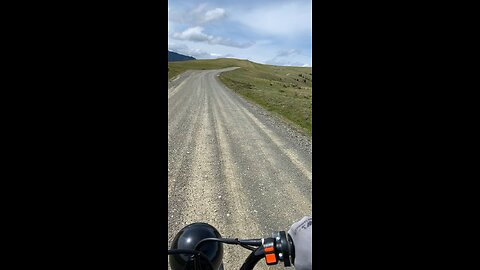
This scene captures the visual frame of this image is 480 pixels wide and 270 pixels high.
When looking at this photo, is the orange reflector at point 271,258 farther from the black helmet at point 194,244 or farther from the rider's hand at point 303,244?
the black helmet at point 194,244

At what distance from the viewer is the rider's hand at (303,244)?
2.73 feet

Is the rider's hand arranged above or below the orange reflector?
above

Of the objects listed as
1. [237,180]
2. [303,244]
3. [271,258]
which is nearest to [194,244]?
[271,258]

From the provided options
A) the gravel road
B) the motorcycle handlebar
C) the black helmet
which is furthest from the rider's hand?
the gravel road

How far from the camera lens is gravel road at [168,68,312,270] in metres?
4.01

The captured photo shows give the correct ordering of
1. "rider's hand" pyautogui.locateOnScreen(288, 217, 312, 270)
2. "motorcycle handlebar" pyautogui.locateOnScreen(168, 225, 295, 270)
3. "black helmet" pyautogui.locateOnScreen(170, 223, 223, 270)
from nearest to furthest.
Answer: "rider's hand" pyautogui.locateOnScreen(288, 217, 312, 270), "motorcycle handlebar" pyautogui.locateOnScreen(168, 225, 295, 270), "black helmet" pyautogui.locateOnScreen(170, 223, 223, 270)

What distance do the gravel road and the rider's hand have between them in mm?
2400

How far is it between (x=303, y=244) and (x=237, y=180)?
15.6 ft

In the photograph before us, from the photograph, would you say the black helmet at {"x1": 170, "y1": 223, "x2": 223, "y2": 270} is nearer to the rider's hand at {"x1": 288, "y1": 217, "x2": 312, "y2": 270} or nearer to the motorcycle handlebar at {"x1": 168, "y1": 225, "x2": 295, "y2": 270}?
the motorcycle handlebar at {"x1": 168, "y1": 225, "x2": 295, "y2": 270}

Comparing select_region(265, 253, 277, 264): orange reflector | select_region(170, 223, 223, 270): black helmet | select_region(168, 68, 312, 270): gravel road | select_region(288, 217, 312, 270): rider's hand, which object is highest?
select_region(288, 217, 312, 270): rider's hand

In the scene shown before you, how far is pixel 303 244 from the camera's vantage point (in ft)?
2.79
